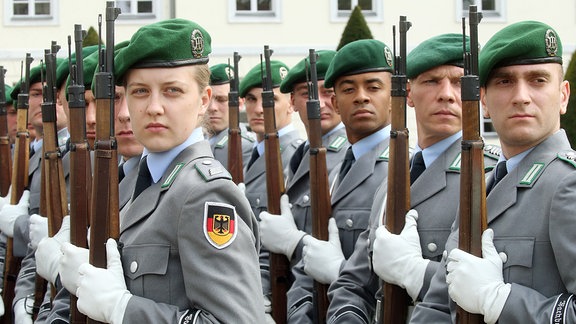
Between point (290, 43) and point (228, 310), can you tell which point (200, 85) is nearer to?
point (228, 310)

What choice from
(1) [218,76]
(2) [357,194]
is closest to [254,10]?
(1) [218,76]

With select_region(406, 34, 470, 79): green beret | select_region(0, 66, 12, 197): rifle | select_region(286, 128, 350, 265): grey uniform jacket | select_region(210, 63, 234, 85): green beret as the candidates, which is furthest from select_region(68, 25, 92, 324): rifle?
select_region(210, 63, 234, 85): green beret

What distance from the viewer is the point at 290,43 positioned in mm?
19344

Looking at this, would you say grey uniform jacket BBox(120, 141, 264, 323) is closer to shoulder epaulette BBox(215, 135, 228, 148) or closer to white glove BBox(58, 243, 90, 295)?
white glove BBox(58, 243, 90, 295)

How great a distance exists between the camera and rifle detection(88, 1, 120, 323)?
3655 mm

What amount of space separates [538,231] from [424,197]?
3.40ft

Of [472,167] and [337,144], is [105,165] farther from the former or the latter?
[337,144]

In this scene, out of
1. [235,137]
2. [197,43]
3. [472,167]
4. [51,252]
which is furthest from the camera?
[235,137]

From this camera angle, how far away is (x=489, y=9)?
20.3m

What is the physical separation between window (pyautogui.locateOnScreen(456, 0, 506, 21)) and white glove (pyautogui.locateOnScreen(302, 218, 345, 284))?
1488 cm

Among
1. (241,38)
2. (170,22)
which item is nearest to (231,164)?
(170,22)

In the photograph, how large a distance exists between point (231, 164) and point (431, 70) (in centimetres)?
318

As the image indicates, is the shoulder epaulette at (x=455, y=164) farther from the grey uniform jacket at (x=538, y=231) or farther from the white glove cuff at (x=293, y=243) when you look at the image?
the white glove cuff at (x=293, y=243)

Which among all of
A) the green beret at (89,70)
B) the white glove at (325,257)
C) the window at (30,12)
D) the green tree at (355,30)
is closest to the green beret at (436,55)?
the white glove at (325,257)
